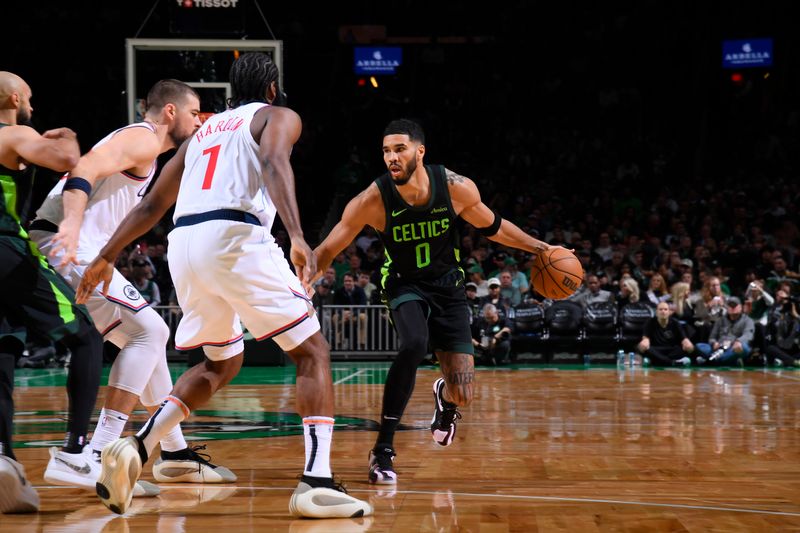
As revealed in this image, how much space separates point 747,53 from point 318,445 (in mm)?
22887

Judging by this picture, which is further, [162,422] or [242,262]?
[162,422]

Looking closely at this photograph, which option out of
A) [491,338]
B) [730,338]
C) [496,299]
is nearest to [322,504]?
[491,338]

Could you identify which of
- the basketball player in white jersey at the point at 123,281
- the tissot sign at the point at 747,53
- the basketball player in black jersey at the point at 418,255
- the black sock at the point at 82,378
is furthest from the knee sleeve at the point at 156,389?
the tissot sign at the point at 747,53

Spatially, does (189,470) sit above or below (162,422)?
below

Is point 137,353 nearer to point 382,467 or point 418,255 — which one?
point 382,467

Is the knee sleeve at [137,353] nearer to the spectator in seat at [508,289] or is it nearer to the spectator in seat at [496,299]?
the spectator in seat at [496,299]

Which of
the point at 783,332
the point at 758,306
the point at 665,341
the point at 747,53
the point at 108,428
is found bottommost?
the point at 665,341

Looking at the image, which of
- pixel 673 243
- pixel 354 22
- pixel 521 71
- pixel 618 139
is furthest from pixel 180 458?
pixel 354 22

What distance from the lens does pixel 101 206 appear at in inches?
208

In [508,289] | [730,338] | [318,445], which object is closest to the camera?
[318,445]

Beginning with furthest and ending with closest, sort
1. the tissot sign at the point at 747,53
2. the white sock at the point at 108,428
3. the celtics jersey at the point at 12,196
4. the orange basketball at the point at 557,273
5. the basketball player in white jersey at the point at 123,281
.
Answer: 1. the tissot sign at the point at 747,53
2. the orange basketball at the point at 557,273
3. the white sock at the point at 108,428
4. the basketball player in white jersey at the point at 123,281
5. the celtics jersey at the point at 12,196

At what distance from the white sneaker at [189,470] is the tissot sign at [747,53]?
72.7 ft

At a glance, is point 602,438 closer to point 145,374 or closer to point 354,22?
point 145,374

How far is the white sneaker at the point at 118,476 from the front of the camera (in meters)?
4.14
